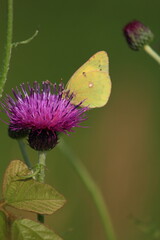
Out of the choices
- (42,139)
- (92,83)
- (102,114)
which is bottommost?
(42,139)

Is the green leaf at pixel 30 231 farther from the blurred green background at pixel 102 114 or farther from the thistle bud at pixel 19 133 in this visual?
the blurred green background at pixel 102 114

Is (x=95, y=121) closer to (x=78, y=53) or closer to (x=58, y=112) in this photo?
(x=78, y=53)

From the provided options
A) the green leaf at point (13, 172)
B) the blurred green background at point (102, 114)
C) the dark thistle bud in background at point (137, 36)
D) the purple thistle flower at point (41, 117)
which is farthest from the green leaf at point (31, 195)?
the dark thistle bud in background at point (137, 36)

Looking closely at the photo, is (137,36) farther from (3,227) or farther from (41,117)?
(3,227)

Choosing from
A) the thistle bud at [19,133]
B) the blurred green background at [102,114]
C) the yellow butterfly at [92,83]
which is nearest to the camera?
the thistle bud at [19,133]

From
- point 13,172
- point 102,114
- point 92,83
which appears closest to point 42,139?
point 13,172

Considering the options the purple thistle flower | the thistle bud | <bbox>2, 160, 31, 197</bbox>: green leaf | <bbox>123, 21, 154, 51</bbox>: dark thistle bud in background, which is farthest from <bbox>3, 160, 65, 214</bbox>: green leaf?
<bbox>123, 21, 154, 51</bbox>: dark thistle bud in background
